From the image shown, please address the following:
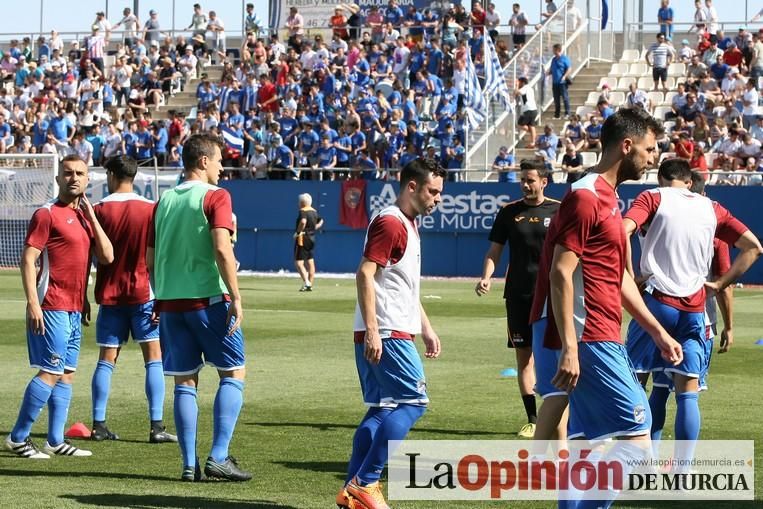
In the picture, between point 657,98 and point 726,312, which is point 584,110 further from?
point 726,312

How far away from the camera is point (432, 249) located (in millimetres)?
34250

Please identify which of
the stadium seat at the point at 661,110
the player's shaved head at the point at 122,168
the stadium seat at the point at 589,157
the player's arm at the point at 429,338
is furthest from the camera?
the stadium seat at the point at 661,110

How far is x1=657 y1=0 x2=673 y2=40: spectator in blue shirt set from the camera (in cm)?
3884

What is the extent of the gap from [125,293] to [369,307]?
365 cm

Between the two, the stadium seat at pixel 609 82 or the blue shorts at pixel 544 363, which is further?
the stadium seat at pixel 609 82

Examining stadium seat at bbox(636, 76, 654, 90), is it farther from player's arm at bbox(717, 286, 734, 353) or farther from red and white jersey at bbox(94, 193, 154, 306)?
red and white jersey at bbox(94, 193, 154, 306)

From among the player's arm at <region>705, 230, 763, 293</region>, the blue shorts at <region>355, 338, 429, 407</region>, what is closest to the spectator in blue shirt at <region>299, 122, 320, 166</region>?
the player's arm at <region>705, 230, 763, 293</region>

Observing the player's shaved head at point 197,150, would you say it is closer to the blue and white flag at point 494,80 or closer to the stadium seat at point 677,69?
the blue and white flag at point 494,80

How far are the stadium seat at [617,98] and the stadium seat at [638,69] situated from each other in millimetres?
1587

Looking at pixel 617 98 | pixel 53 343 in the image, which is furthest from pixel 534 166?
pixel 617 98

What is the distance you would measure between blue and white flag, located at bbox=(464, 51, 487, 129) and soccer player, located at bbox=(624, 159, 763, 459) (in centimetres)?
2585

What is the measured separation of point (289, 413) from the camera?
1233cm

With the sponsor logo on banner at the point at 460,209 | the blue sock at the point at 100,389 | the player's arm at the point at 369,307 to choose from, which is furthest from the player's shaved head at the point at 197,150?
the sponsor logo on banner at the point at 460,209

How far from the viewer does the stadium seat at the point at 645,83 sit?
37.6m
